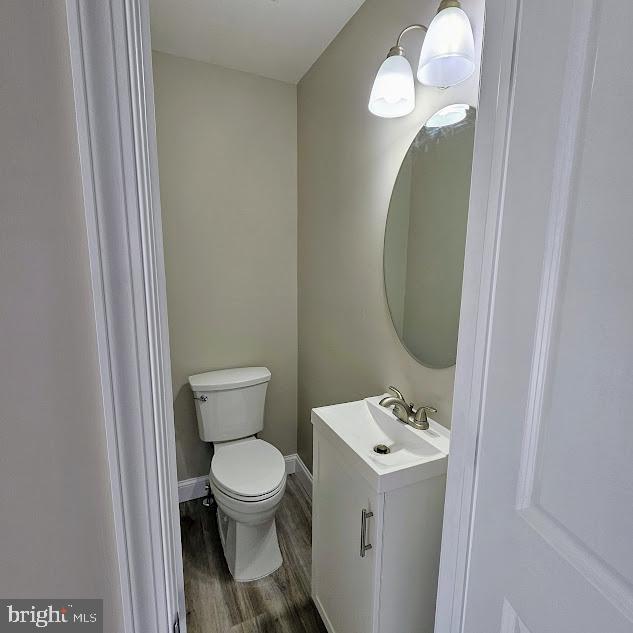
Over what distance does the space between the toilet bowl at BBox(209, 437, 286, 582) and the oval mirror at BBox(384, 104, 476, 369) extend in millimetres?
907

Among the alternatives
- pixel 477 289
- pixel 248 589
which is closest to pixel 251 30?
pixel 477 289

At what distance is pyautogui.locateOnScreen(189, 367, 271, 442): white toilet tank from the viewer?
2.01m

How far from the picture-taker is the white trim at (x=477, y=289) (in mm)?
635

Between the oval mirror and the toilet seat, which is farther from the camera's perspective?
the toilet seat

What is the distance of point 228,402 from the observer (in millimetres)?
2041

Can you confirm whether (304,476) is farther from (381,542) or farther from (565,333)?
(565,333)

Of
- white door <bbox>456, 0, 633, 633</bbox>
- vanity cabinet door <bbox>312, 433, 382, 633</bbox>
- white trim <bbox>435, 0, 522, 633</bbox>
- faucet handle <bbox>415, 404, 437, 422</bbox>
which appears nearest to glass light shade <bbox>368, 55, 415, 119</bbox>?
white trim <bbox>435, 0, 522, 633</bbox>

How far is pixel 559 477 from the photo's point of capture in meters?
0.56

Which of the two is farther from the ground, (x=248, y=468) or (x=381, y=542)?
(x=381, y=542)

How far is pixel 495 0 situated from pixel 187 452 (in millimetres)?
2381

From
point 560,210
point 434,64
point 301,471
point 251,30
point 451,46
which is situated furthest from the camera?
point 301,471

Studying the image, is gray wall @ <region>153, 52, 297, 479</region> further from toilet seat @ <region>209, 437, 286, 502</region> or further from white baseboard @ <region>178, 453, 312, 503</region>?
toilet seat @ <region>209, 437, 286, 502</region>

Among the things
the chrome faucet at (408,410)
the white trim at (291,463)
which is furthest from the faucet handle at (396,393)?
the white trim at (291,463)

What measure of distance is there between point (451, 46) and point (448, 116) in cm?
22
